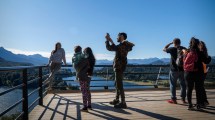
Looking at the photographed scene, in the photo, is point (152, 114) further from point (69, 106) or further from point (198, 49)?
point (69, 106)

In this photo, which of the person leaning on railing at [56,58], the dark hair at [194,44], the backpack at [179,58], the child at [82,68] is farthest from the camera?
the person leaning on railing at [56,58]

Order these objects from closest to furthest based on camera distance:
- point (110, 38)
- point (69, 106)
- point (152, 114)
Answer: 1. point (152, 114)
2. point (110, 38)
3. point (69, 106)

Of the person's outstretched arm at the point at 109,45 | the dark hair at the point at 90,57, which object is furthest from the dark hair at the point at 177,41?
the dark hair at the point at 90,57

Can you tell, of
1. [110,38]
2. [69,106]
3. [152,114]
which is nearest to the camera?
[152,114]

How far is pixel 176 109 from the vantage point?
6.21m

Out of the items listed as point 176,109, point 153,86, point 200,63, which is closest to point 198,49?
point 200,63

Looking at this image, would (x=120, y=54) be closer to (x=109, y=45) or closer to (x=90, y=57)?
(x=109, y=45)

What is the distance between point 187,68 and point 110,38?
191cm

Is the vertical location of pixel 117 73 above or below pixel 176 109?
above

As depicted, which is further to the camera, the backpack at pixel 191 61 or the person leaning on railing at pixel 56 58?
the person leaning on railing at pixel 56 58

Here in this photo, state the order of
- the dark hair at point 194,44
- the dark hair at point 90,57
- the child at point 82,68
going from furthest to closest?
the dark hair at point 90,57 < the child at point 82,68 < the dark hair at point 194,44

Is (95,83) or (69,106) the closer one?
(69,106)

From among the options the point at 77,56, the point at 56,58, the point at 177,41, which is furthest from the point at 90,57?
the point at 56,58

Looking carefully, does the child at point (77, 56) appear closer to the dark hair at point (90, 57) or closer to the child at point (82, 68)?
the child at point (82, 68)
